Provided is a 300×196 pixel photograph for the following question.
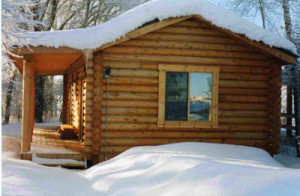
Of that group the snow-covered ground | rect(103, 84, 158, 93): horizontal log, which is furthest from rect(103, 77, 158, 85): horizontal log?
the snow-covered ground

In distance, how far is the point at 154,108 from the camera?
8930 mm

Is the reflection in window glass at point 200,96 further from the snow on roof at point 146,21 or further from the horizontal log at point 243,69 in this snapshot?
the snow on roof at point 146,21

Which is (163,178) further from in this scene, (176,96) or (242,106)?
(242,106)

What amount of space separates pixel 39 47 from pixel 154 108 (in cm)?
346

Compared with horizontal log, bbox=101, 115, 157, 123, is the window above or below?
above

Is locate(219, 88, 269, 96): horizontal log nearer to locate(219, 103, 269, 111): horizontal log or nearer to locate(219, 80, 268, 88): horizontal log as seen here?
locate(219, 80, 268, 88): horizontal log

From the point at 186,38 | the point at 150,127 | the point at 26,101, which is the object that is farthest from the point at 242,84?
the point at 26,101

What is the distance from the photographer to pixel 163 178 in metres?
5.22

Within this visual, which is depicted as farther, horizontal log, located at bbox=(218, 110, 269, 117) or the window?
horizontal log, located at bbox=(218, 110, 269, 117)

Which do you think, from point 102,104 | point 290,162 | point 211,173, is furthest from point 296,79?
point 211,173

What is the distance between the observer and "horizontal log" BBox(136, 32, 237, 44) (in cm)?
893

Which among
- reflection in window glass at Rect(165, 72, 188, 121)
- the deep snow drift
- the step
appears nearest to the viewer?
the deep snow drift

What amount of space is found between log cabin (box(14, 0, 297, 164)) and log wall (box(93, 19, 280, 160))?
1.1 inches

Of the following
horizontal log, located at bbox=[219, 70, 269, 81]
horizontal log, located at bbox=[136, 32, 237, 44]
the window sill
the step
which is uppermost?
horizontal log, located at bbox=[136, 32, 237, 44]
